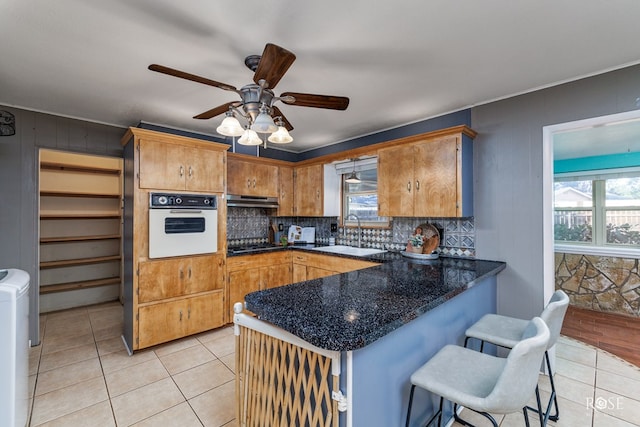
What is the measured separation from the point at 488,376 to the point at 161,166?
308 centimetres

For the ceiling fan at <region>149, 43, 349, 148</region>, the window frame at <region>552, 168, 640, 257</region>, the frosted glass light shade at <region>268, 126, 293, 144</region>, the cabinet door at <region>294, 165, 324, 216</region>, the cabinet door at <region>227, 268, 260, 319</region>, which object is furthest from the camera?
the window frame at <region>552, 168, 640, 257</region>

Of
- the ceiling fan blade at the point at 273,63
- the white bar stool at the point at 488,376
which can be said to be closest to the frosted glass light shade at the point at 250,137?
the ceiling fan blade at the point at 273,63

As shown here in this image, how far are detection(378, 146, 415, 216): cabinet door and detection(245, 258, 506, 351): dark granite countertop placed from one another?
0.91 metres

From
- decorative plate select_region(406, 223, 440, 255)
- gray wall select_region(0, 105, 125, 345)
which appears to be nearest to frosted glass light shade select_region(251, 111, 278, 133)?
decorative plate select_region(406, 223, 440, 255)

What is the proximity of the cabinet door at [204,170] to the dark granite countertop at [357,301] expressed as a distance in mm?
1897

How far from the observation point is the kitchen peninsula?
1.09 meters

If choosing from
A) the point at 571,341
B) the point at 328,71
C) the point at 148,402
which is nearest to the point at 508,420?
the point at 571,341

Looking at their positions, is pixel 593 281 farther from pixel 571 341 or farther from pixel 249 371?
pixel 249 371

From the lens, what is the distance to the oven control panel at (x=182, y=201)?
9.20ft

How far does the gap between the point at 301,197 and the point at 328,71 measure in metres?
2.30

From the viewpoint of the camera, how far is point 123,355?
2770mm

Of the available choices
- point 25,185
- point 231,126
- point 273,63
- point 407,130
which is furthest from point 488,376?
point 25,185

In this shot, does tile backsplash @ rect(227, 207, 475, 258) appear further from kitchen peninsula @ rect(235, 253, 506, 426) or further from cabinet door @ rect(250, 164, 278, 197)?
kitchen peninsula @ rect(235, 253, 506, 426)

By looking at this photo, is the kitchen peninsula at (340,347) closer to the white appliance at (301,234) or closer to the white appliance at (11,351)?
the white appliance at (11,351)
